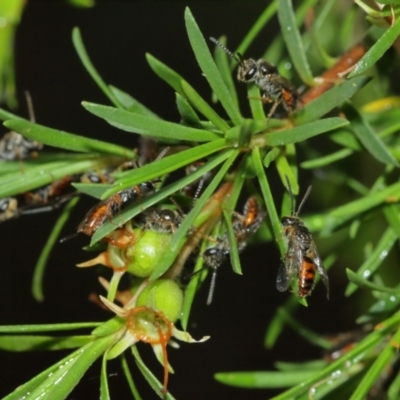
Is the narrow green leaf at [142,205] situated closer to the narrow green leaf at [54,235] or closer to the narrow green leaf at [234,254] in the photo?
the narrow green leaf at [234,254]

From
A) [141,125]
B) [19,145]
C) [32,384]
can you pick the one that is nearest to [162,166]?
[141,125]

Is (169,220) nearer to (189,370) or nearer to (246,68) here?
(246,68)

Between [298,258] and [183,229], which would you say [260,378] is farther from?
[183,229]

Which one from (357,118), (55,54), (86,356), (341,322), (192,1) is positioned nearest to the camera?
(86,356)

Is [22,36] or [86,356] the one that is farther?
[22,36]

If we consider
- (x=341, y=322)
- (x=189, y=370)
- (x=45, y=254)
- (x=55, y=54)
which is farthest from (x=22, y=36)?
(x=45, y=254)
